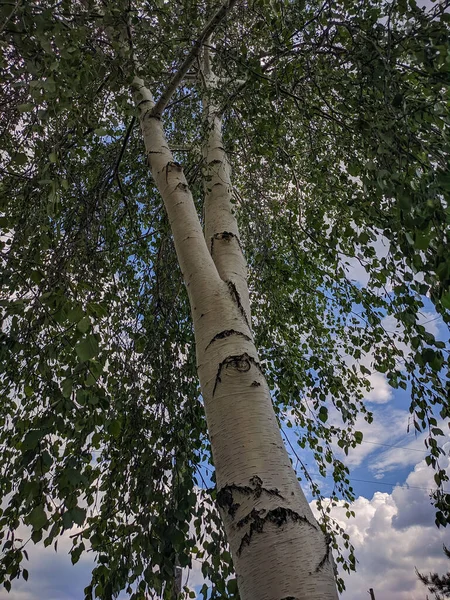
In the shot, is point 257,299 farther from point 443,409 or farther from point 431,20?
point 431,20

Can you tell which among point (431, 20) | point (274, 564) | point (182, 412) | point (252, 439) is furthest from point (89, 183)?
point (274, 564)

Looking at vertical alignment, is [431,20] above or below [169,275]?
below

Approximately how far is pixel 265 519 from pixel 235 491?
114 mm

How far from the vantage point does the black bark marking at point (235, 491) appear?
3.23 ft

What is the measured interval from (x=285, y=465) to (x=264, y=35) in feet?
10.5

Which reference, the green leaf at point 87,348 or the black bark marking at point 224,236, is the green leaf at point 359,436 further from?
the green leaf at point 87,348

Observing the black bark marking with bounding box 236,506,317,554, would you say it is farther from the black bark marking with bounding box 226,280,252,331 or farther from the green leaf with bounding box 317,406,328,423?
the green leaf with bounding box 317,406,328,423

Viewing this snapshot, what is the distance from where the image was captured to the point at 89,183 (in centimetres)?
377

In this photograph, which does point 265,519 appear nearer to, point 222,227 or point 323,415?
point 222,227

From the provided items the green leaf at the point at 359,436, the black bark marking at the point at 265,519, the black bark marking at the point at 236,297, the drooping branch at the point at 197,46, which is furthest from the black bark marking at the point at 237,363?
the green leaf at the point at 359,436

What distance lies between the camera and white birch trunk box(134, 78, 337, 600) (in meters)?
0.86

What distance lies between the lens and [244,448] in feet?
3.52

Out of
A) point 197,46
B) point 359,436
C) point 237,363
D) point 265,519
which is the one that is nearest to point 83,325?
point 237,363

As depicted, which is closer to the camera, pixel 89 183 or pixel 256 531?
pixel 256 531
